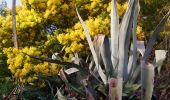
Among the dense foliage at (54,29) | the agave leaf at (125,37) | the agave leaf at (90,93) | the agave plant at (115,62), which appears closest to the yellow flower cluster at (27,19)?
the dense foliage at (54,29)

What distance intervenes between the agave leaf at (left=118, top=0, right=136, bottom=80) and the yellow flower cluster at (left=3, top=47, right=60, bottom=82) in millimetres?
3285

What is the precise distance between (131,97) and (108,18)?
4.10m

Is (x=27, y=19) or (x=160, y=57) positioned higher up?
(x=27, y=19)

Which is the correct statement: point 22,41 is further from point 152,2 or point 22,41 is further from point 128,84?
point 128,84

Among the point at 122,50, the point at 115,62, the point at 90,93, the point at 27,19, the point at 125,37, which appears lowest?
the point at 90,93

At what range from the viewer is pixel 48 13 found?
9062 millimetres

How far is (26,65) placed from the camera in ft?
27.7

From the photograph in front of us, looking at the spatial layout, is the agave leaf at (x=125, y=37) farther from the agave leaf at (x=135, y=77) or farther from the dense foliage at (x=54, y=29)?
the dense foliage at (x=54, y=29)

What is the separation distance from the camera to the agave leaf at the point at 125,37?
490 cm

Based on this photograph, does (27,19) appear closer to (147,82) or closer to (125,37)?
(125,37)

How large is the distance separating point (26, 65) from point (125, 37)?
3.81 meters

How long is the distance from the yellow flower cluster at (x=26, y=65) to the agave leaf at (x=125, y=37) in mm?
3285

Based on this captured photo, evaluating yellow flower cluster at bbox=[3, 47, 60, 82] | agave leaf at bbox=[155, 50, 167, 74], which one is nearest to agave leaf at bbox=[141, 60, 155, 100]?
agave leaf at bbox=[155, 50, 167, 74]

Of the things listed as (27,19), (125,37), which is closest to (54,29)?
(27,19)
